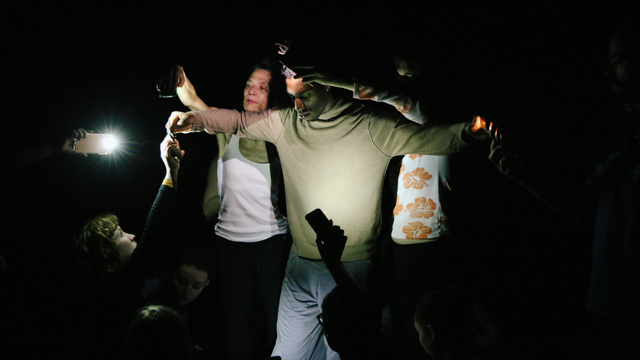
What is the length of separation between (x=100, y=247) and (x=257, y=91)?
147cm

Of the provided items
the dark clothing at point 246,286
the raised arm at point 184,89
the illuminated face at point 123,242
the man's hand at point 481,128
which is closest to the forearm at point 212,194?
the dark clothing at point 246,286

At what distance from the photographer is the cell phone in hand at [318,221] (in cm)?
128

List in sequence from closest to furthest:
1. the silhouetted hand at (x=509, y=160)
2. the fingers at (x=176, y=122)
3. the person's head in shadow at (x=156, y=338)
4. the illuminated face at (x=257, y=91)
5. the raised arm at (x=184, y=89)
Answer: the person's head in shadow at (x=156, y=338)
the silhouetted hand at (x=509, y=160)
the fingers at (x=176, y=122)
the raised arm at (x=184, y=89)
the illuminated face at (x=257, y=91)

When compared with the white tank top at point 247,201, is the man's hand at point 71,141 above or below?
above

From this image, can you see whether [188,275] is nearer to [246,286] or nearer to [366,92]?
[246,286]

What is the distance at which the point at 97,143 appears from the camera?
2285mm

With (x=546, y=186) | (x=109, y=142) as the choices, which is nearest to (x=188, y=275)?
(x=109, y=142)

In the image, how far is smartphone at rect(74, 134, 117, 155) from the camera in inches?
89.4

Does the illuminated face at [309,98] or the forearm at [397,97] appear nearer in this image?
the forearm at [397,97]

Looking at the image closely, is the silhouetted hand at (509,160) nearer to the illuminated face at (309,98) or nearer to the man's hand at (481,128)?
the man's hand at (481,128)

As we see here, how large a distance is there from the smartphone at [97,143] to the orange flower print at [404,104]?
1853mm

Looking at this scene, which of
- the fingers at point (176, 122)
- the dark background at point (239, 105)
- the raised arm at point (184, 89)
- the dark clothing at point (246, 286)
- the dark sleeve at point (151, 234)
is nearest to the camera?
the dark sleeve at point (151, 234)

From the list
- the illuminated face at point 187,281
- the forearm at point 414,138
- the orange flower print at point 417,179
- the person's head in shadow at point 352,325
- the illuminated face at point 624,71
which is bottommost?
the illuminated face at point 187,281

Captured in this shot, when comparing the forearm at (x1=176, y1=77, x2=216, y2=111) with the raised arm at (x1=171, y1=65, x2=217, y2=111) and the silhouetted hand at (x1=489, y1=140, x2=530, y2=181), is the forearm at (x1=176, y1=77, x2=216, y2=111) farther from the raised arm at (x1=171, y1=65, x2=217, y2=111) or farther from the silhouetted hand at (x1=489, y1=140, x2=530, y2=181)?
the silhouetted hand at (x1=489, y1=140, x2=530, y2=181)
